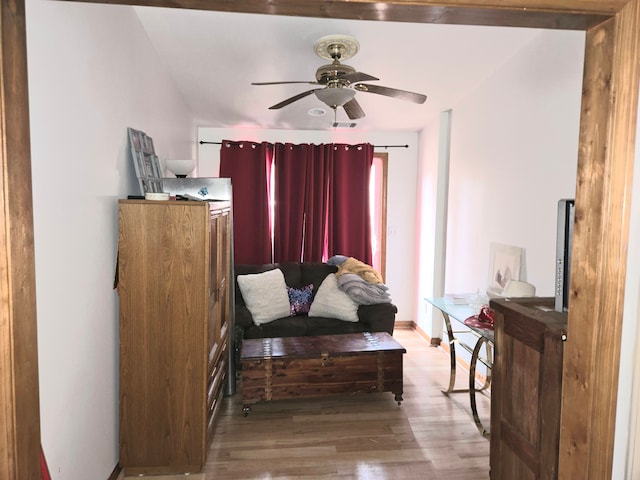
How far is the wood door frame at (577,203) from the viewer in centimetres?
109

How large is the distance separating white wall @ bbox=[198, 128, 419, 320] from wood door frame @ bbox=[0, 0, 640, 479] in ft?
12.6

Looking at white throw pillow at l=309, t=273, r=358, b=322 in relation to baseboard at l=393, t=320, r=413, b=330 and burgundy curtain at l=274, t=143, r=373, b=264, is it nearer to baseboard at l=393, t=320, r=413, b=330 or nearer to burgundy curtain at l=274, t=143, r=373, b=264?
burgundy curtain at l=274, t=143, r=373, b=264

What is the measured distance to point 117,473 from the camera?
2168 millimetres

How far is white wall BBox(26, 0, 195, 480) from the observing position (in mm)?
1466

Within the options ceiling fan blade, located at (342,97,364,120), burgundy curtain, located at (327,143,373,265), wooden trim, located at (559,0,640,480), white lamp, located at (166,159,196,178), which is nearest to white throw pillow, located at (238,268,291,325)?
burgundy curtain, located at (327,143,373,265)

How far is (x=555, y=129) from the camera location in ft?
8.17

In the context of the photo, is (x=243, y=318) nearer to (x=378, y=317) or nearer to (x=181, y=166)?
(x=378, y=317)

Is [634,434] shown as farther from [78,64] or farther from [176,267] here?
[78,64]

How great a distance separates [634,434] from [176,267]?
1959mm

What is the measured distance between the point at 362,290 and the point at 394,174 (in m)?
1.88

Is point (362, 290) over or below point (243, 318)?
over

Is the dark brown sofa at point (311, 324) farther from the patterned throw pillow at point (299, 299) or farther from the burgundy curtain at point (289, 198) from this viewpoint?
the burgundy curtain at point (289, 198)

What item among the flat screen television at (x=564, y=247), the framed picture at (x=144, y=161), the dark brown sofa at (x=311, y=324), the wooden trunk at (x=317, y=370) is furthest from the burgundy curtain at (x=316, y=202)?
the flat screen television at (x=564, y=247)

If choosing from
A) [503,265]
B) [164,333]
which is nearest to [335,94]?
[164,333]
